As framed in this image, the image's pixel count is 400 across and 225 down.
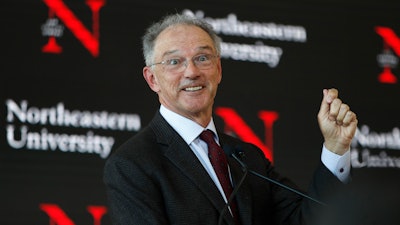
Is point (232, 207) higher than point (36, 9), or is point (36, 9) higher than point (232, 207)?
point (36, 9)

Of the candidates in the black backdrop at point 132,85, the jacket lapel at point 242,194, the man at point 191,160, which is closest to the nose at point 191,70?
the man at point 191,160

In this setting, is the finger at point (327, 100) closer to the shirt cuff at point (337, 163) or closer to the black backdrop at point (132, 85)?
the shirt cuff at point (337, 163)

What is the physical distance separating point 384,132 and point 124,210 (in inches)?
93.6

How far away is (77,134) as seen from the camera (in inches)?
154

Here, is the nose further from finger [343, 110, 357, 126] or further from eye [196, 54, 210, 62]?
finger [343, 110, 357, 126]

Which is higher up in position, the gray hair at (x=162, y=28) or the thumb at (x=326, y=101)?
the gray hair at (x=162, y=28)

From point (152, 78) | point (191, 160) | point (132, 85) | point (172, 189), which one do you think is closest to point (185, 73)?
point (152, 78)

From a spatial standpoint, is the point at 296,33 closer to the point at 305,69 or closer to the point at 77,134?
the point at 305,69

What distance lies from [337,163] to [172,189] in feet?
1.60

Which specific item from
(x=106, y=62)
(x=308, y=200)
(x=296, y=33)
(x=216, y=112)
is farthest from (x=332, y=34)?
(x=308, y=200)

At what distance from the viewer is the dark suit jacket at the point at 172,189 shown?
91.8 inches

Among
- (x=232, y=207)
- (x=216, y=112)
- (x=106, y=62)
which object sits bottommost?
(x=232, y=207)

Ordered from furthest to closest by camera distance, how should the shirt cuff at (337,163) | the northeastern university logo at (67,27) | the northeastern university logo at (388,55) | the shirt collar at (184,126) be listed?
1. the northeastern university logo at (388,55)
2. the northeastern university logo at (67,27)
3. the shirt collar at (184,126)
4. the shirt cuff at (337,163)

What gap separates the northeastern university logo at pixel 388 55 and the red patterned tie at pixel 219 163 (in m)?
2.12
